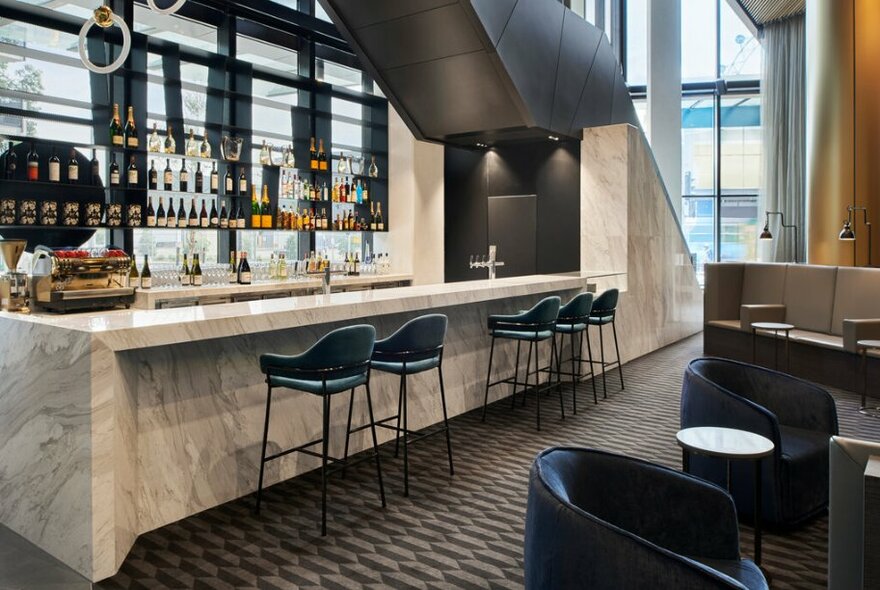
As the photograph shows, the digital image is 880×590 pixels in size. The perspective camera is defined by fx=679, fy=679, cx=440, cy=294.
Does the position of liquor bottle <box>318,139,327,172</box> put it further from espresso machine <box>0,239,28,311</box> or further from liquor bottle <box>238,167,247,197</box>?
espresso machine <box>0,239,28,311</box>

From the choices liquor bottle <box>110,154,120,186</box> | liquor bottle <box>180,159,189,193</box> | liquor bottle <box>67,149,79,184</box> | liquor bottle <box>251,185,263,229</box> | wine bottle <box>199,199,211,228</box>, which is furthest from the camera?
liquor bottle <box>251,185,263,229</box>

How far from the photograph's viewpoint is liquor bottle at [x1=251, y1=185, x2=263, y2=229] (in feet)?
23.2

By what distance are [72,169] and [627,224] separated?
5.62 meters

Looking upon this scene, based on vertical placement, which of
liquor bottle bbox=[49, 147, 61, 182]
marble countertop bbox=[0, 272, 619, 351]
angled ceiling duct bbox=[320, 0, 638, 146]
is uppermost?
angled ceiling duct bbox=[320, 0, 638, 146]

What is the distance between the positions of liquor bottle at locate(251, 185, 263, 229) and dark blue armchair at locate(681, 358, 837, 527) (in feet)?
15.8

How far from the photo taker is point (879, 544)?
6.31 feet

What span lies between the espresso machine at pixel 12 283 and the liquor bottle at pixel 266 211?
3.25 m

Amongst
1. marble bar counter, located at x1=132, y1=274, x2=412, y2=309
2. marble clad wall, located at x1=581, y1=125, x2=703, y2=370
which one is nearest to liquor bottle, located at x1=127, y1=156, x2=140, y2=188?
marble bar counter, located at x1=132, y1=274, x2=412, y2=309

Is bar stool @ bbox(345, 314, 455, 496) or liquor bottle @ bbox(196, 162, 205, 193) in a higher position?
liquor bottle @ bbox(196, 162, 205, 193)

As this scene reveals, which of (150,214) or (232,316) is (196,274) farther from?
(232,316)

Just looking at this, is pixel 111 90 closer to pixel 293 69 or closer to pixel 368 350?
pixel 293 69

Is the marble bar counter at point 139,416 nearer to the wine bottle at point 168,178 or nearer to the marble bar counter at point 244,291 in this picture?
the marble bar counter at point 244,291

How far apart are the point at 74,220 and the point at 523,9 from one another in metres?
4.34

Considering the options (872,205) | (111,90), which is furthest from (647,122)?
(111,90)
